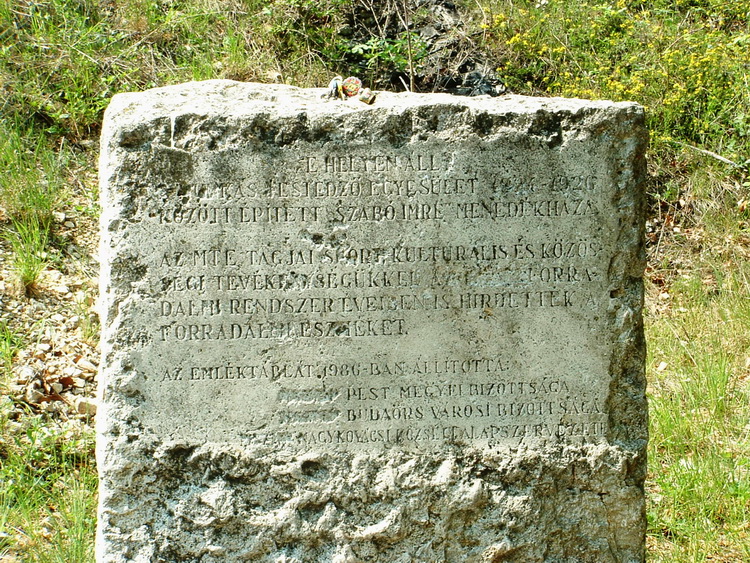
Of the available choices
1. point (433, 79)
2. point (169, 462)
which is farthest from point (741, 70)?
point (169, 462)

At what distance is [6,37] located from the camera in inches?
213

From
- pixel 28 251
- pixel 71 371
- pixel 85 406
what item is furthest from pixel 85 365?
pixel 28 251

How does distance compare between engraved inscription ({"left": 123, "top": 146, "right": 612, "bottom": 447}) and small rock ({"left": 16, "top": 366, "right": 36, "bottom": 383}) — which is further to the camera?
small rock ({"left": 16, "top": 366, "right": 36, "bottom": 383})

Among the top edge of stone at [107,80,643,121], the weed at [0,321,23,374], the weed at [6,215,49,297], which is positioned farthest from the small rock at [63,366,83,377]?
the top edge of stone at [107,80,643,121]

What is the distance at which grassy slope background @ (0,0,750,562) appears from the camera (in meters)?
3.72

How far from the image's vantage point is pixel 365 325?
2836 mm

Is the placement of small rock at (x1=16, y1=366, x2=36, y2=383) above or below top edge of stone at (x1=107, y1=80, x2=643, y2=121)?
below

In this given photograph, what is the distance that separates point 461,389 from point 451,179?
2.41 feet

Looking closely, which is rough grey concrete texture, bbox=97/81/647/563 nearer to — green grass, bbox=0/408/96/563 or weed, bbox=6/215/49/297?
green grass, bbox=0/408/96/563

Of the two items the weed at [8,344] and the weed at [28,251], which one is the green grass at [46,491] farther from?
the weed at [28,251]

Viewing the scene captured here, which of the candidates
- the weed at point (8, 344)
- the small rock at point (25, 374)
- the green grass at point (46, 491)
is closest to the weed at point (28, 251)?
the weed at point (8, 344)

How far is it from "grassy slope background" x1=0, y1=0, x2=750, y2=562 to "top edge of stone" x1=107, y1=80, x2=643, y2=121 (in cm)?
174

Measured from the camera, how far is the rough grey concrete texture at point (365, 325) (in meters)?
2.75

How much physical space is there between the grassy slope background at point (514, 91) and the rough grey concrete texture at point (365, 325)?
878 mm
